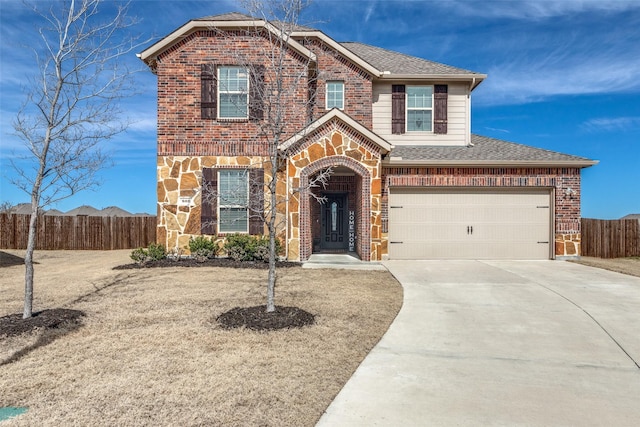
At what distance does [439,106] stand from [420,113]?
2.46ft

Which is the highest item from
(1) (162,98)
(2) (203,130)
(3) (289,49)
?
(3) (289,49)

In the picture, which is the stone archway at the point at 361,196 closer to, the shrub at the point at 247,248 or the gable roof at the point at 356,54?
the shrub at the point at 247,248

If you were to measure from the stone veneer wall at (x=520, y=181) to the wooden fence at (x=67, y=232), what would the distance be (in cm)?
1449

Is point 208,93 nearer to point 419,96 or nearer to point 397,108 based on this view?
point 397,108

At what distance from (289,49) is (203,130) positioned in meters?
3.86

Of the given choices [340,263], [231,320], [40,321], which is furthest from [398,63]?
[40,321]

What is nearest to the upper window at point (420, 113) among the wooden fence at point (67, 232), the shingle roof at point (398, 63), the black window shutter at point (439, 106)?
the black window shutter at point (439, 106)

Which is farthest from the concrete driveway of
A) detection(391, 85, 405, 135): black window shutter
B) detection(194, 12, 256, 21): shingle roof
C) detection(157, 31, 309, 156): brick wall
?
detection(194, 12, 256, 21): shingle roof

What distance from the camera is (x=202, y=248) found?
13062 millimetres

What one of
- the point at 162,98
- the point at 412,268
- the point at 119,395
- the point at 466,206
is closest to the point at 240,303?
the point at 119,395

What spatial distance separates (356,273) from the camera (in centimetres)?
1093

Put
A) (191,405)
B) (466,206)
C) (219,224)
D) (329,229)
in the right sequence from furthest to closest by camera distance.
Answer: (329,229)
(466,206)
(219,224)
(191,405)

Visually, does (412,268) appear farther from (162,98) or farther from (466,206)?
(162,98)

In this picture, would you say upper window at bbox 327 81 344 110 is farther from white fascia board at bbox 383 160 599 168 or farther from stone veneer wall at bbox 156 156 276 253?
stone veneer wall at bbox 156 156 276 253
